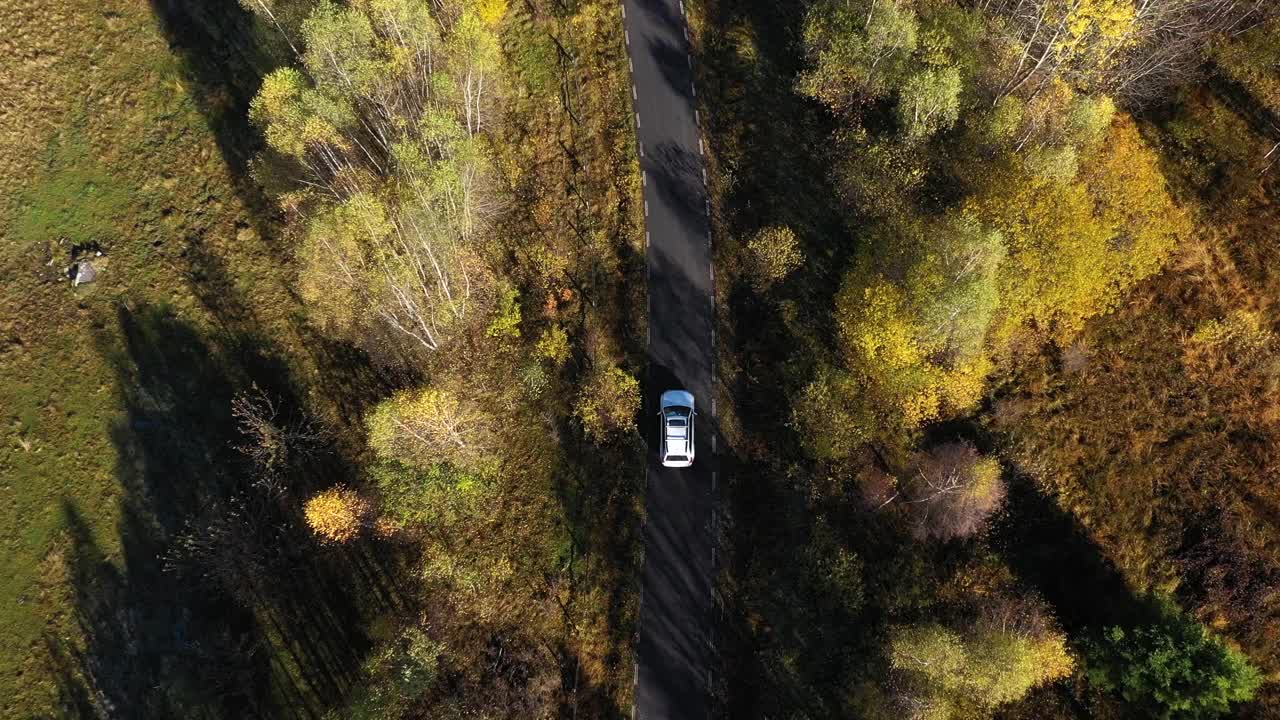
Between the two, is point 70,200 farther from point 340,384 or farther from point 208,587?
point 208,587

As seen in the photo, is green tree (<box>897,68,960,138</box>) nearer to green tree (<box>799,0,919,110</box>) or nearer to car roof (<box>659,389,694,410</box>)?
green tree (<box>799,0,919,110</box>)

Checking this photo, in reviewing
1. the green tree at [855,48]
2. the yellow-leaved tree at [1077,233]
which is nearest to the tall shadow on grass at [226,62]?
the green tree at [855,48]

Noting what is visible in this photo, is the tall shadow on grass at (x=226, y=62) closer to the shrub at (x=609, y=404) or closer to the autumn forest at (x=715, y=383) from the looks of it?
the autumn forest at (x=715, y=383)

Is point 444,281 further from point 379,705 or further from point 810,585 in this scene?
point 810,585

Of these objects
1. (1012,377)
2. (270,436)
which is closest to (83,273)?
(270,436)

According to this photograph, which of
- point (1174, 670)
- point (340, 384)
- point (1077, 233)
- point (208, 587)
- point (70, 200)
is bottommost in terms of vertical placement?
point (208, 587)

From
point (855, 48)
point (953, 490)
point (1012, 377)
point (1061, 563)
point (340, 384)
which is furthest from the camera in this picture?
point (340, 384)

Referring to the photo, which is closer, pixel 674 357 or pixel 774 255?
pixel 774 255
